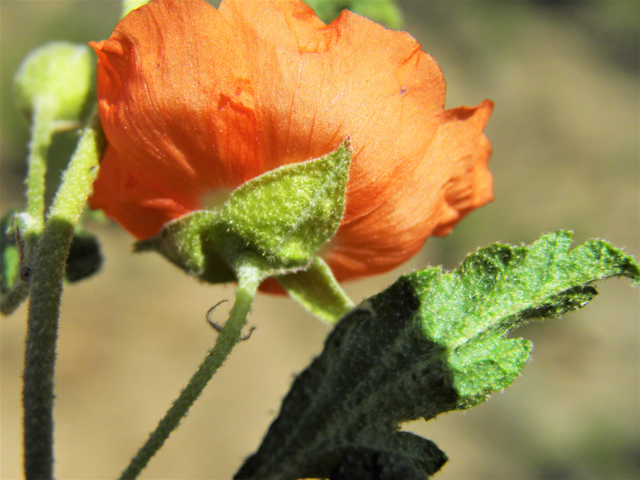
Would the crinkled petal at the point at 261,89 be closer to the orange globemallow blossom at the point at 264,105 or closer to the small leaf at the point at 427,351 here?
the orange globemallow blossom at the point at 264,105

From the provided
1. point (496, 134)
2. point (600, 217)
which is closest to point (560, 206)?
point (600, 217)

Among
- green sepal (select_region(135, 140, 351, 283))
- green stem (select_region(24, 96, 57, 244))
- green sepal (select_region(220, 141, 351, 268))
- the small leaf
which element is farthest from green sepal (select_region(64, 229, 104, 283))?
the small leaf

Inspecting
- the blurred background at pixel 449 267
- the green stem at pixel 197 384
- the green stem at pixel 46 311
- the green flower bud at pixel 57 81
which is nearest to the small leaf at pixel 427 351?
the green stem at pixel 197 384

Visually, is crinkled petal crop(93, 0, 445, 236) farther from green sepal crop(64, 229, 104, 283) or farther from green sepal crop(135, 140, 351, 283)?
green sepal crop(64, 229, 104, 283)

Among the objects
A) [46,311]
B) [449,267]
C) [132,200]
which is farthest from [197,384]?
[449,267]

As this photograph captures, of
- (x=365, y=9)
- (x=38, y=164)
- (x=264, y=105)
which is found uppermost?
(x=365, y=9)

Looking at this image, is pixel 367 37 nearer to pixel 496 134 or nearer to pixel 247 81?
pixel 247 81

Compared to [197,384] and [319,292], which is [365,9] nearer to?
[319,292]

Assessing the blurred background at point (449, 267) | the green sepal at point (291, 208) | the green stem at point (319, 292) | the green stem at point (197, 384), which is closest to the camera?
the green stem at point (197, 384)
